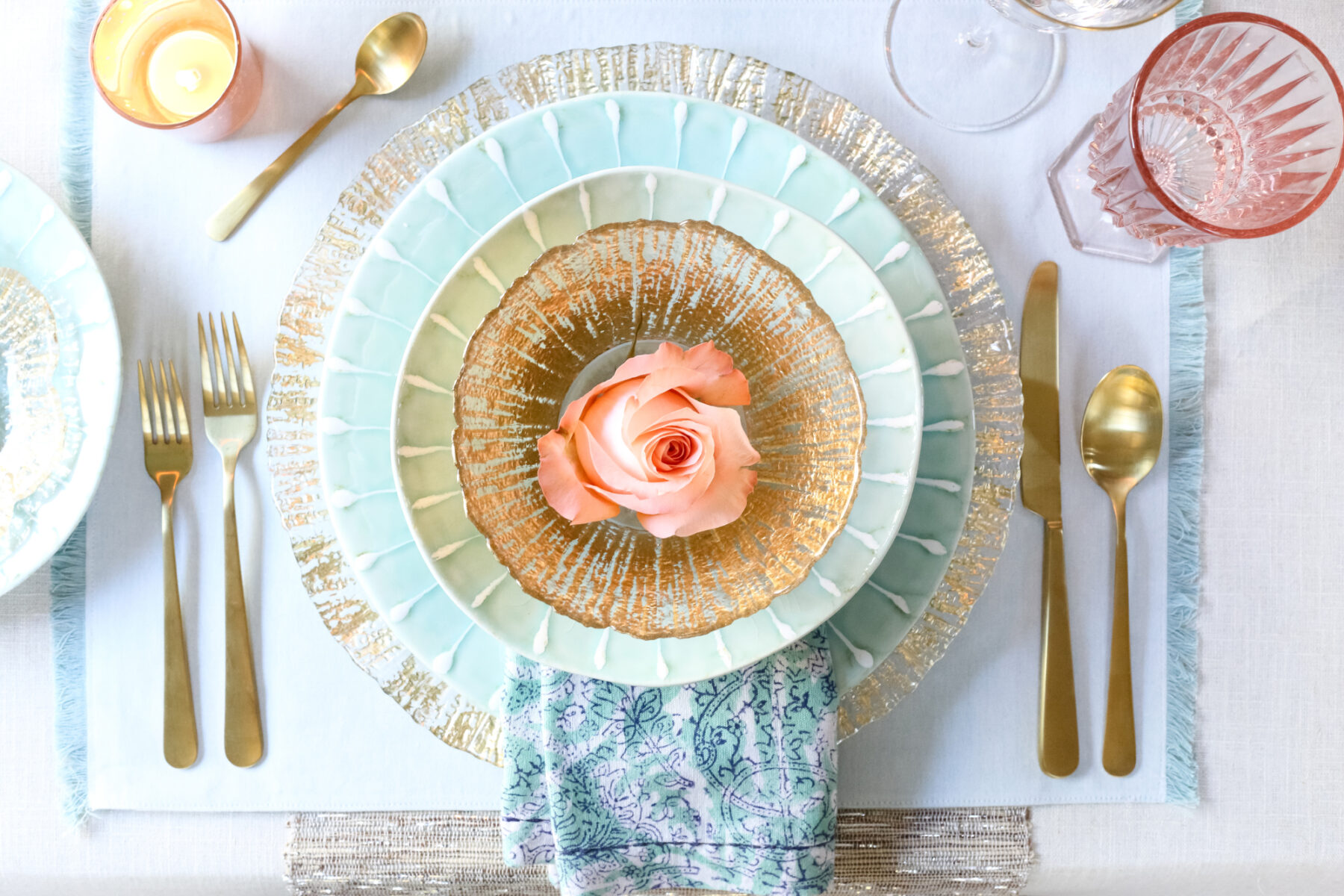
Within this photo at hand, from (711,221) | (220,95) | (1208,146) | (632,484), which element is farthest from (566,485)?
(1208,146)

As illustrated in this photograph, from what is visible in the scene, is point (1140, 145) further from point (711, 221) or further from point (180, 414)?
point (180, 414)

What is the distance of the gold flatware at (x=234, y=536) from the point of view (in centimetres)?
60

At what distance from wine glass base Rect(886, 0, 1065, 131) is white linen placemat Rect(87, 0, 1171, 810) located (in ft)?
0.04

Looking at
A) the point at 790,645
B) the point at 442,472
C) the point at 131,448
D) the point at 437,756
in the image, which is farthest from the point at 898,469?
the point at 131,448

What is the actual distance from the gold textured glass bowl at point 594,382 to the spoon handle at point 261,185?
0.26m

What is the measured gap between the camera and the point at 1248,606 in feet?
2.05

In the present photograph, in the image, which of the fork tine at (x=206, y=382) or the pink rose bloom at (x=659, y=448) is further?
the fork tine at (x=206, y=382)

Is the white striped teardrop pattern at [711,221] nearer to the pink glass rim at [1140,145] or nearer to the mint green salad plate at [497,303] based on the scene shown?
the mint green salad plate at [497,303]

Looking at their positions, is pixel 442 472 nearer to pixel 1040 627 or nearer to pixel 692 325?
pixel 692 325

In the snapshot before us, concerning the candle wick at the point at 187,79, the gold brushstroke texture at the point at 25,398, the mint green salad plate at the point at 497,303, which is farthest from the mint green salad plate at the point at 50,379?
the mint green salad plate at the point at 497,303

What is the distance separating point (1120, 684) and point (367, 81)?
65cm

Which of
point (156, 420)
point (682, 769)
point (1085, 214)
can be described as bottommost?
point (682, 769)

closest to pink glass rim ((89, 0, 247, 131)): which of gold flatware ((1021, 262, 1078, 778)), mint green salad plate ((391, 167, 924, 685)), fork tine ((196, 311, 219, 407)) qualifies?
fork tine ((196, 311, 219, 407))

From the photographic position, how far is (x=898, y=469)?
48 cm
